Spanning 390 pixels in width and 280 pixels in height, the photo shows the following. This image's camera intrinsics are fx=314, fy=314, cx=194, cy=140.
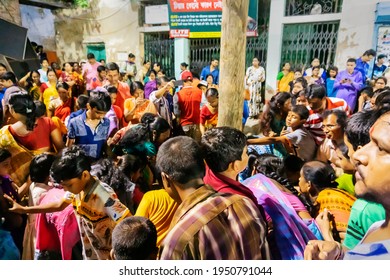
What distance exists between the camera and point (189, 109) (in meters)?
3.72

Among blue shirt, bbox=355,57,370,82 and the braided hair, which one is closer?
the braided hair

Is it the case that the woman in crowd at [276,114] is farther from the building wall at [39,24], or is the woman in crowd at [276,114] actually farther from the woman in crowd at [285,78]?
the building wall at [39,24]

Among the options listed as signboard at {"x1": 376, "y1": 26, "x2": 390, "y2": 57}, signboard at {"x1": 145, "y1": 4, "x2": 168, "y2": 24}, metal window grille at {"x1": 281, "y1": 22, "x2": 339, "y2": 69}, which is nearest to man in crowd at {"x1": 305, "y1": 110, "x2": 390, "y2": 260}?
signboard at {"x1": 376, "y1": 26, "x2": 390, "y2": 57}

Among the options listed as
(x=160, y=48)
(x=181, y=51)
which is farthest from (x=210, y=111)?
(x=160, y=48)

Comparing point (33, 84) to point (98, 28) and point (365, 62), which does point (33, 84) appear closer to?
point (98, 28)

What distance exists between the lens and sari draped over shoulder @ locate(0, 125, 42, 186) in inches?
79.1

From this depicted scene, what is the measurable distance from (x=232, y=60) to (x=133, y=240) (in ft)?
3.81

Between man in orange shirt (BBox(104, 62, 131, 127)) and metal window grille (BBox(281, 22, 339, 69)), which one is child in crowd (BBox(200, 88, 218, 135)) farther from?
metal window grille (BBox(281, 22, 339, 69))

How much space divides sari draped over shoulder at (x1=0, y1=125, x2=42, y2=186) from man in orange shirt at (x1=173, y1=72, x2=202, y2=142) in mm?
1957

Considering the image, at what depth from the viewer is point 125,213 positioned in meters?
1.44

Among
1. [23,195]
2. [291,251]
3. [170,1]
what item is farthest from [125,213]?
[170,1]

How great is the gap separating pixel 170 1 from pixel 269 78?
255 centimetres

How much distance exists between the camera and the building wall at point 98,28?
3.77 meters
